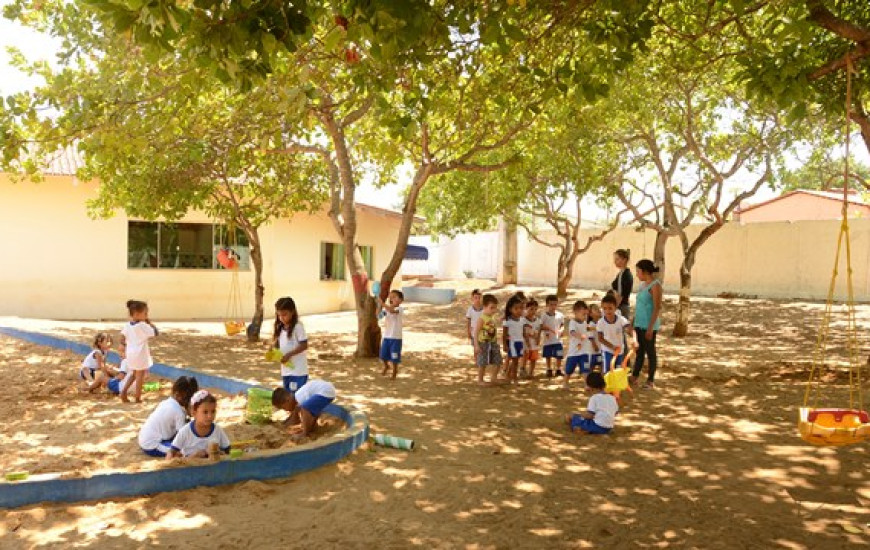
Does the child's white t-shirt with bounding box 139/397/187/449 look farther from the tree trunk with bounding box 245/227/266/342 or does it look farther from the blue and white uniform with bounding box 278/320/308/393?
the tree trunk with bounding box 245/227/266/342

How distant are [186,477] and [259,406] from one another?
7.66 feet

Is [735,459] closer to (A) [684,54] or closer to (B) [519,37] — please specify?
(B) [519,37]

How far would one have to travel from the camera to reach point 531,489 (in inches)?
209

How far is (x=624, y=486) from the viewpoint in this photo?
5.41 metres

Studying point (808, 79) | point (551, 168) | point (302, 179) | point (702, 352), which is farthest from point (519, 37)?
point (551, 168)

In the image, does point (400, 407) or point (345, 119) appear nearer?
point (400, 407)

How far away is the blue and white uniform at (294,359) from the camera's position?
727cm

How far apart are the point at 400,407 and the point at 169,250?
13554mm

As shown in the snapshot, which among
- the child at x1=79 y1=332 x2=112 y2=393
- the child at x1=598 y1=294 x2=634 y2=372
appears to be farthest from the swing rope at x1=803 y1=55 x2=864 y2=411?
the child at x1=79 y1=332 x2=112 y2=393

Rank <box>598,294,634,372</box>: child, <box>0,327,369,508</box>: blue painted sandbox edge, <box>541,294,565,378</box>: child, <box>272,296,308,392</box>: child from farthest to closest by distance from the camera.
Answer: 1. <box>541,294,565,378</box>: child
2. <box>598,294,634,372</box>: child
3. <box>272,296,308,392</box>: child
4. <box>0,327,369,508</box>: blue painted sandbox edge

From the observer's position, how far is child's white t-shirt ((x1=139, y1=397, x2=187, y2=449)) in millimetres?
5914

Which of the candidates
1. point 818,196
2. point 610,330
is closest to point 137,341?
point 610,330

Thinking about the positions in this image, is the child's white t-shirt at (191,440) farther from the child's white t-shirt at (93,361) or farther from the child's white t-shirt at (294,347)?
the child's white t-shirt at (93,361)

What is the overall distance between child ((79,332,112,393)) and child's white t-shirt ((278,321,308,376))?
298cm
